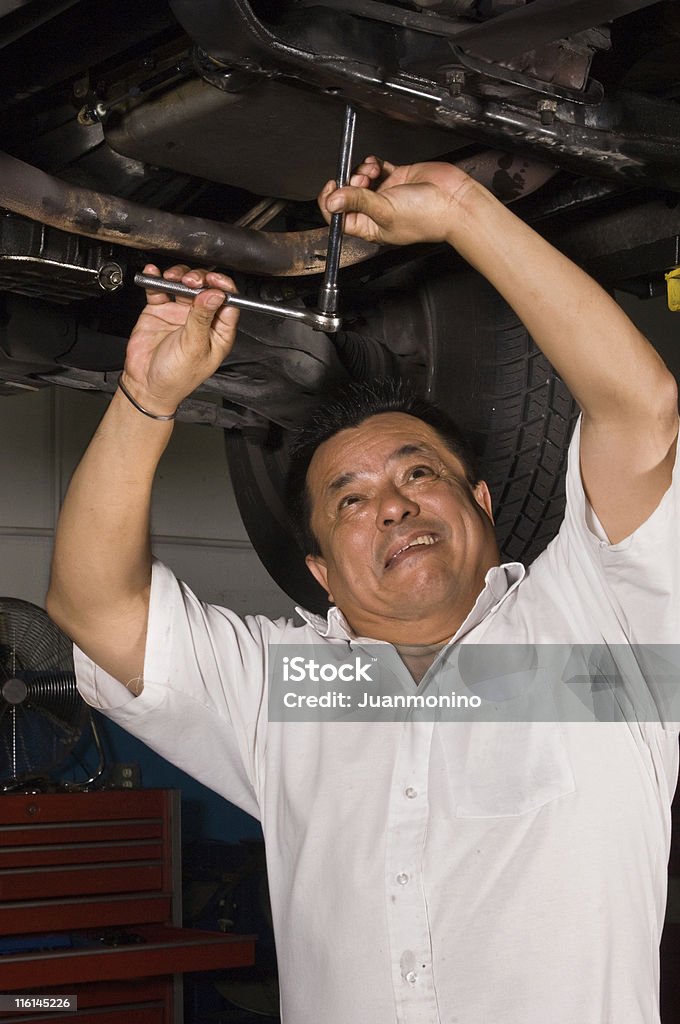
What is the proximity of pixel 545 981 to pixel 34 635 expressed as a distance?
247 cm

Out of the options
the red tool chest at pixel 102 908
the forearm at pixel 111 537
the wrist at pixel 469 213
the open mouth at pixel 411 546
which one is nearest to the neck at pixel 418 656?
the open mouth at pixel 411 546

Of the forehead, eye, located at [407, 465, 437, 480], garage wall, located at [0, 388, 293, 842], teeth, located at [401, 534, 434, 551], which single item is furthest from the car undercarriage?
garage wall, located at [0, 388, 293, 842]

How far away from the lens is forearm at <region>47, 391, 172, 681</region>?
4.73 feet

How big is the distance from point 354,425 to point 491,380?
0.41 meters

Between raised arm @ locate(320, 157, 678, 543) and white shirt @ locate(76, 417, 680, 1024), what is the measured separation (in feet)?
0.10

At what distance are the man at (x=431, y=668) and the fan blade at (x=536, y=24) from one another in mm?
135

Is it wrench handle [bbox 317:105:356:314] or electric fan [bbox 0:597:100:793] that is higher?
electric fan [bbox 0:597:100:793]

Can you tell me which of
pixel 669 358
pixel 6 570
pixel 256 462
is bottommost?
pixel 256 462

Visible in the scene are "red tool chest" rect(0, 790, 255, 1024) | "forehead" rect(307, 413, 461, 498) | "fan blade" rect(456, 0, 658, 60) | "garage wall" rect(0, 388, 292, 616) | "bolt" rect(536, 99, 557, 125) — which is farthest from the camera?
"garage wall" rect(0, 388, 292, 616)

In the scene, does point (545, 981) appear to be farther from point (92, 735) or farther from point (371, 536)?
point (92, 735)

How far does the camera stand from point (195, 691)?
1504mm

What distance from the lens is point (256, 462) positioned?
2.42 metres

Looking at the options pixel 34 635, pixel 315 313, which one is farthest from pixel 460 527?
pixel 34 635

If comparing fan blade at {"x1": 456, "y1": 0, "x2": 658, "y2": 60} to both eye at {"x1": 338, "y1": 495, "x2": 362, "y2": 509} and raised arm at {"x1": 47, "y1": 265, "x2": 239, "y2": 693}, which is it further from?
eye at {"x1": 338, "y1": 495, "x2": 362, "y2": 509}
